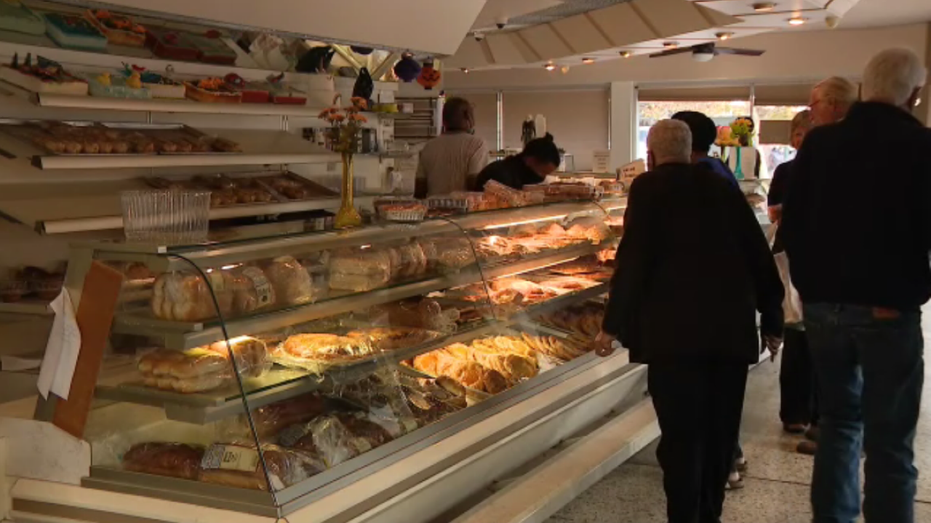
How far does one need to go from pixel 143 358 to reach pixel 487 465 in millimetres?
1354

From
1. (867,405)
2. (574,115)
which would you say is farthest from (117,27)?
(574,115)

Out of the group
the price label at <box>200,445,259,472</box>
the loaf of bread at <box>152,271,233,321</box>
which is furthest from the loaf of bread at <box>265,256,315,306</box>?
the price label at <box>200,445,259,472</box>

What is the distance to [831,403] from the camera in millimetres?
3539

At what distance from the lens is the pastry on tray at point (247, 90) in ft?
19.5

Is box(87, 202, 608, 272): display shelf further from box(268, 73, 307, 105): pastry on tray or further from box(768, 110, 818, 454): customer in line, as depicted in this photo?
box(268, 73, 307, 105): pastry on tray

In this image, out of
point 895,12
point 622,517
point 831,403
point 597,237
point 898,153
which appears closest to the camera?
point 898,153

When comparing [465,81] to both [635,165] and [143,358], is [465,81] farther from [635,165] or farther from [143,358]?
[143,358]

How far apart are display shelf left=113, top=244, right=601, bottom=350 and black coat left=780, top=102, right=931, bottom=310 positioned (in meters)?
1.40

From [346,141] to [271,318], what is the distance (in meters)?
0.83

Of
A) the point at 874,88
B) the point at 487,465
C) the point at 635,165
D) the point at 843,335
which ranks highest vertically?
the point at 874,88

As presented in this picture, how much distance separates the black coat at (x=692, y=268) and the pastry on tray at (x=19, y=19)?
136 inches

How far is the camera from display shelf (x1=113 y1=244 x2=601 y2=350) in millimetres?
2707

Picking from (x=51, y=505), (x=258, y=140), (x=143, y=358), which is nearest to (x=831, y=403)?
(x=143, y=358)

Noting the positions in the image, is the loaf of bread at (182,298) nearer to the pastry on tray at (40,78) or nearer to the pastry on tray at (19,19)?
the pastry on tray at (40,78)
